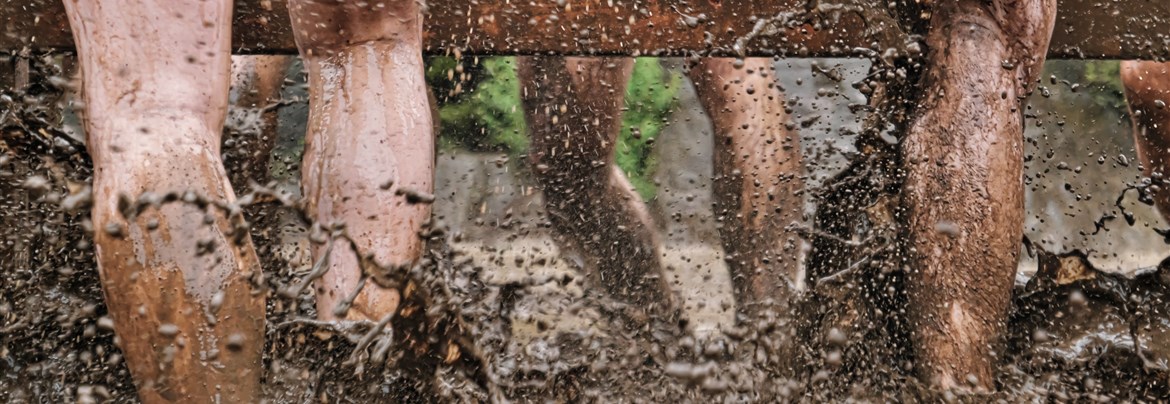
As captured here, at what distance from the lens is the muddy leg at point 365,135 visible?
1.82m

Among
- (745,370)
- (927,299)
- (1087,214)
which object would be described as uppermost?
(927,299)

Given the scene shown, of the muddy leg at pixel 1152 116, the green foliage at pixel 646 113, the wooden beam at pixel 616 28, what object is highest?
the wooden beam at pixel 616 28

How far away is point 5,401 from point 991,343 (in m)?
2.18

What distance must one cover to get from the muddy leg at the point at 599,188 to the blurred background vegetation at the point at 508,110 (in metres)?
3.64

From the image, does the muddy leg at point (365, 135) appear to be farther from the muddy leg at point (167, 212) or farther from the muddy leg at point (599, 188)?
the muddy leg at point (599, 188)

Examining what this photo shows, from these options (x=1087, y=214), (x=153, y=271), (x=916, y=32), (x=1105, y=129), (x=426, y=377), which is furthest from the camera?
(x=1105, y=129)

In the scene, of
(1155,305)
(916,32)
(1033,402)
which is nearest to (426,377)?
(1033,402)

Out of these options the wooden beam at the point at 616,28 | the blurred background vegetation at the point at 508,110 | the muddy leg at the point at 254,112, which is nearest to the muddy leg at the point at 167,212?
the wooden beam at the point at 616,28

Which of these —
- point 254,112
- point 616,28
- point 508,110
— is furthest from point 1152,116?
point 508,110

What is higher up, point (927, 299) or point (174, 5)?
point (174, 5)

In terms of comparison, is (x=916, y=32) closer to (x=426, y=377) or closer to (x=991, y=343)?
(x=991, y=343)

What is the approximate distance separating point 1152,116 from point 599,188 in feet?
7.30

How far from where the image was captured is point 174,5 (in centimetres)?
149

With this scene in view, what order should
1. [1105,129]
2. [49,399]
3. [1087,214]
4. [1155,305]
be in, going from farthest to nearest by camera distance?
[1105,129]
[1087,214]
[1155,305]
[49,399]
